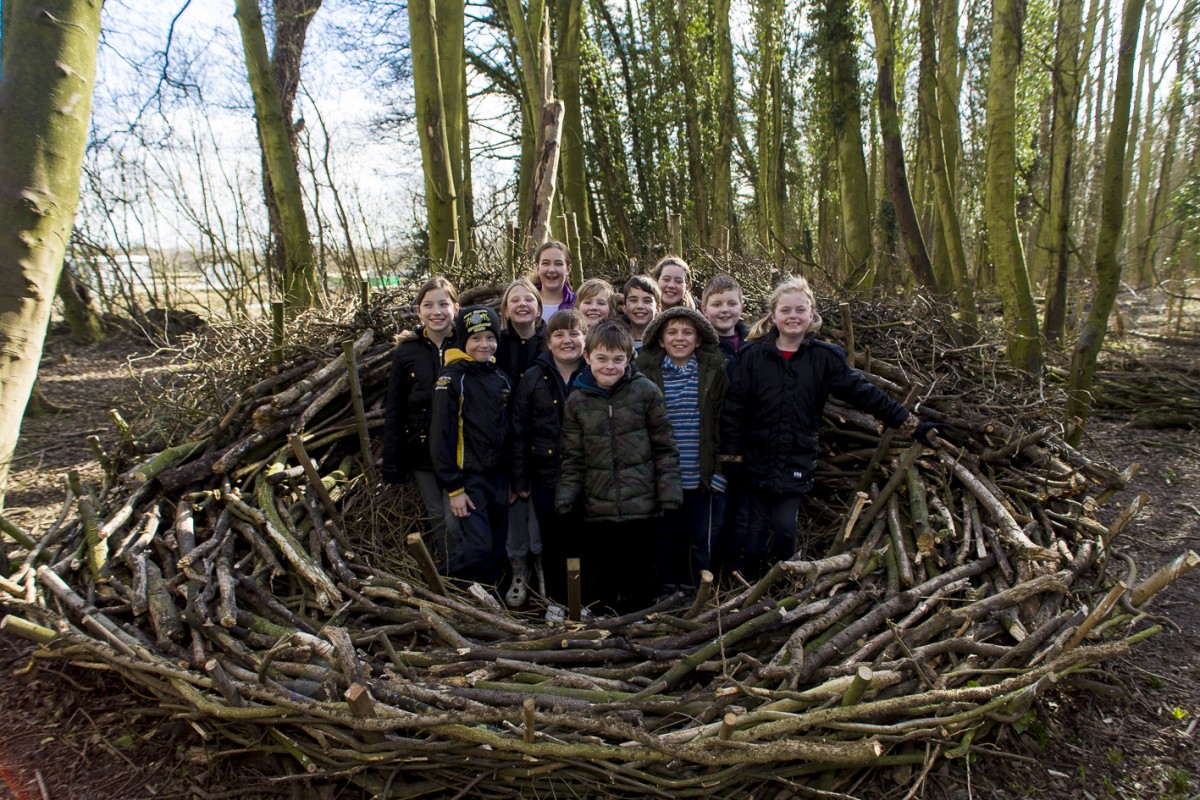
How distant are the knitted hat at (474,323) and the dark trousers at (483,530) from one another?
2.52ft

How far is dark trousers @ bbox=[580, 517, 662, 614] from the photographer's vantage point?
3.69 metres

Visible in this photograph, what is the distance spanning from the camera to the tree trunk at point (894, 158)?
754cm

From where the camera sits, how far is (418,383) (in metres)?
3.96

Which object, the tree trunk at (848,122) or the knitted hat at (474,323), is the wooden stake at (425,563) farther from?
the tree trunk at (848,122)

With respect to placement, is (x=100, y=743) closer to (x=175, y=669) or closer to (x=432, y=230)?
(x=175, y=669)

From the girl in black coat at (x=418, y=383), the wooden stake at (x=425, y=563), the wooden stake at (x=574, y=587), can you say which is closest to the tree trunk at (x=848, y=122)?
the girl in black coat at (x=418, y=383)

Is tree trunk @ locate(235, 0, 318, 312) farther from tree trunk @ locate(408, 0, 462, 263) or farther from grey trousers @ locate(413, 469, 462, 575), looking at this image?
grey trousers @ locate(413, 469, 462, 575)

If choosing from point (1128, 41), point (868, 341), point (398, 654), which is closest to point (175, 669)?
point (398, 654)

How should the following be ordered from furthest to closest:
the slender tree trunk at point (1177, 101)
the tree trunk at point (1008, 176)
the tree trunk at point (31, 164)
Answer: the slender tree trunk at point (1177, 101)
the tree trunk at point (1008, 176)
the tree trunk at point (31, 164)

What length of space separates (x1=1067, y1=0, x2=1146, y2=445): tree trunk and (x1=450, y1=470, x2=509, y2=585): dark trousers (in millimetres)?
4320

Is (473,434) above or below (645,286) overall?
below

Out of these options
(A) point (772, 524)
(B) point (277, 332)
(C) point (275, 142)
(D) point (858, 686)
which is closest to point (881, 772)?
(D) point (858, 686)

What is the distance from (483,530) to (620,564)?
773mm

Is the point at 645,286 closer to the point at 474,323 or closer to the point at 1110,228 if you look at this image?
the point at 474,323
